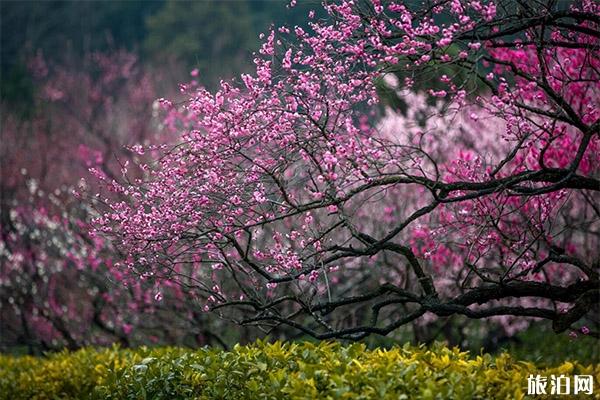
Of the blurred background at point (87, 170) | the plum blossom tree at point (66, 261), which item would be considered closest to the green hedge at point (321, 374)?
the blurred background at point (87, 170)

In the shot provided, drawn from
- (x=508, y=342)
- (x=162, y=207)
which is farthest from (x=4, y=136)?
(x=162, y=207)

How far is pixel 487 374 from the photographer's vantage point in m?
5.24

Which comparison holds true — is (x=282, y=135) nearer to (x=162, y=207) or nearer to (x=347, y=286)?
(x=162, y=207)

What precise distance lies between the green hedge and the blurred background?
68 centimetres

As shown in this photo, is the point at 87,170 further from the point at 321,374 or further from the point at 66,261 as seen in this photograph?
the point at 321,374

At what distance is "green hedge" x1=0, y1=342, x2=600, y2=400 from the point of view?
5137 mm

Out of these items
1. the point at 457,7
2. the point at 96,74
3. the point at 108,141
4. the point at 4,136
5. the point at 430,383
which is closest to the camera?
the point at 430,383

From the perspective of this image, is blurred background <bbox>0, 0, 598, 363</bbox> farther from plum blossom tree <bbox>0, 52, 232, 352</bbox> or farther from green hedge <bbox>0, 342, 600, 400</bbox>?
green hedge <bbox>0, 342, 600, 400</bbox>

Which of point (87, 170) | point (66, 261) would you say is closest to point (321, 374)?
point (66, 261)

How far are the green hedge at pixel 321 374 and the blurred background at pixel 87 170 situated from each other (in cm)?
68

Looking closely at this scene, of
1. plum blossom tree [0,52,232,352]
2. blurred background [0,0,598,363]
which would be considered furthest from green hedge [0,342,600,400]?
plum blossom tree [0,52,232,352]

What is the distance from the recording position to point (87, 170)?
57.6ft

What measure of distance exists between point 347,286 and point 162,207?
623 cm

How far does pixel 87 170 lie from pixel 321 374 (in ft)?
42.2
